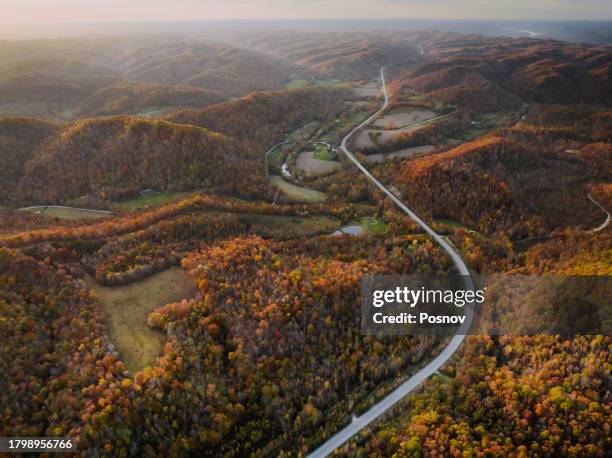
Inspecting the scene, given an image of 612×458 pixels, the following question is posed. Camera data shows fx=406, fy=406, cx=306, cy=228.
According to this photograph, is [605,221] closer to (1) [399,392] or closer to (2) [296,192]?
(1) [399,392]

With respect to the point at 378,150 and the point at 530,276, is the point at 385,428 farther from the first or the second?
the point at 378,150

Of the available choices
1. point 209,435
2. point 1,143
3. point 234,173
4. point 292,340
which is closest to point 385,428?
point 292,340

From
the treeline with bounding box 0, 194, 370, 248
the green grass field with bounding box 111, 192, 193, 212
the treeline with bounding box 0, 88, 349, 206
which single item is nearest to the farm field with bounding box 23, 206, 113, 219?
the treeline with bounding box 0, 88, 349, 206

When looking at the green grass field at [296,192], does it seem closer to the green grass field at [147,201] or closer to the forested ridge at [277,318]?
the forested ridge at [277,318]

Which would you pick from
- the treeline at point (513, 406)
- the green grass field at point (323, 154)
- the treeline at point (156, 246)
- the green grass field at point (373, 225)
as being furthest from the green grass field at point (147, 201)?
the treeline at point (513, 406)

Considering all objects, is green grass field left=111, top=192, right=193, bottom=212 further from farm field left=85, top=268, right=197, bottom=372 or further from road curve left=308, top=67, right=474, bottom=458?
road curve left=308, top=67, right=474, bottom=458

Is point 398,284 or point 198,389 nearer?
point 198,389
